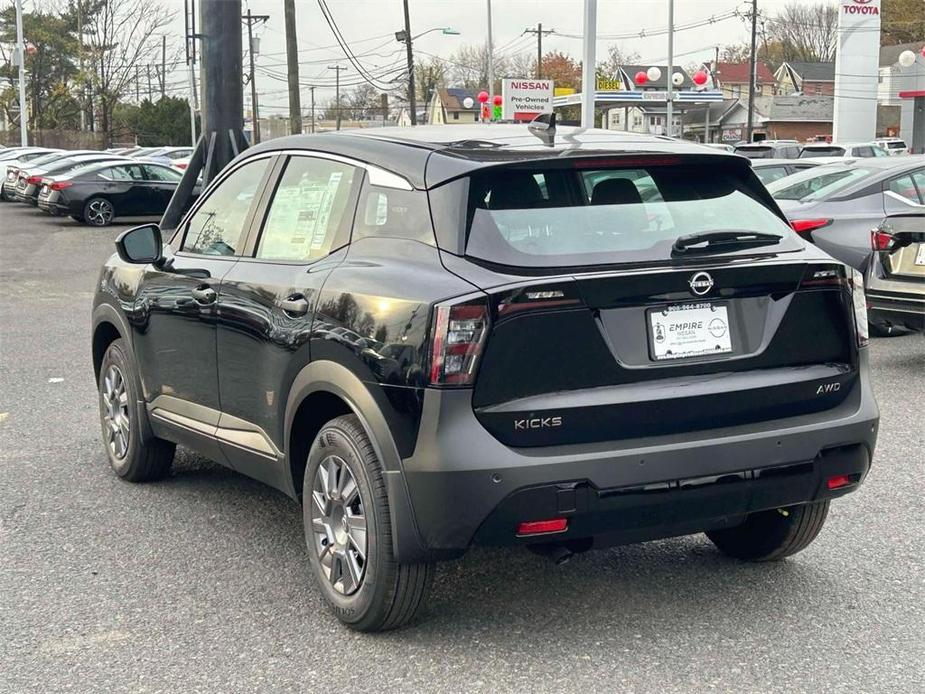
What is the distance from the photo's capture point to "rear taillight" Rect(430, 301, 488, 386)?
11.9ft

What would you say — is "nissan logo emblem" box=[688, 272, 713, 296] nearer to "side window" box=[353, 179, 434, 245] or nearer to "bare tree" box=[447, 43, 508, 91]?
"side window" box=[353, 179, 434, 245]

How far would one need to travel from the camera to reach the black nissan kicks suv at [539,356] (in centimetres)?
367

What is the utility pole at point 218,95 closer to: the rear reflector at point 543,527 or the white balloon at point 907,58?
the rear reflector at point 543,527

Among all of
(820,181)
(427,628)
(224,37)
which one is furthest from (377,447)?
(224,37)

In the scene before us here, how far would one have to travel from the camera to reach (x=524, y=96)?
39625 mm

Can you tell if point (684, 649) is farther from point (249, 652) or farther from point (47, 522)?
point (47, 522)

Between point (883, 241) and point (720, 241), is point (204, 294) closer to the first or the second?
point (720, 241)

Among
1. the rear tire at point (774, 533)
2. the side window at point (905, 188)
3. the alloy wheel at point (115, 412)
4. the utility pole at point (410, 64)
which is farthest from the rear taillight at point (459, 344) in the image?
the utility pole at point (410, 64)

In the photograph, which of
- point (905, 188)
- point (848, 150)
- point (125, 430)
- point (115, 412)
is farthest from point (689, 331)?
point (848, 150)

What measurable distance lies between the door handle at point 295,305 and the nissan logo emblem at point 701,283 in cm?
139

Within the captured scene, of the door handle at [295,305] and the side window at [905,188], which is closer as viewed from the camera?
the door handle at [295,305]

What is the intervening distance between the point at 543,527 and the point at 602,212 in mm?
1102

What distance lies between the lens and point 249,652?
13.1ft

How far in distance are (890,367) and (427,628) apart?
21.7 ft
